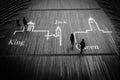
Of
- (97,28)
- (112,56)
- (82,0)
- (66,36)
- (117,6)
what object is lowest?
(112,56)

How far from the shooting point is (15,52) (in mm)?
7953

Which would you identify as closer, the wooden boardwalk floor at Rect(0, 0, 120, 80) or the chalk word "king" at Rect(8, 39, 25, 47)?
the wooden boardwalk floor at Rect(0, 0, 120, 80)

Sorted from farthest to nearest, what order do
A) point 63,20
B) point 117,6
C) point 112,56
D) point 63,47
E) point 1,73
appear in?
point 117,6 → point 63,20 → point 63,47 → point 112,56 → point 1,73

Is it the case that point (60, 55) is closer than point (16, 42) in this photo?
Yes

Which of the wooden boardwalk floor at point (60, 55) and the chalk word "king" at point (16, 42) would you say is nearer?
the wooden boardwalk floor at point (60, 55)

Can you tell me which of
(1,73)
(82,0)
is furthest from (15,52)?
(82,0)

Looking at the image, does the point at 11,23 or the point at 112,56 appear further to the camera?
the point at 11,23

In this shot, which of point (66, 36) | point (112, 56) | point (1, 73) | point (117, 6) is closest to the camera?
point (1, 73)

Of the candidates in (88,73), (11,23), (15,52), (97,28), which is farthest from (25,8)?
(88,73)

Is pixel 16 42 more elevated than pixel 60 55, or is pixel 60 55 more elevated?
pixel 16 42

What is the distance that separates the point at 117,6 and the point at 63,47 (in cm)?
895

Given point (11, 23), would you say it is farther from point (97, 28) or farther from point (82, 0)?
point (82, 0)

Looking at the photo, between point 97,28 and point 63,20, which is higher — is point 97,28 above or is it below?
below

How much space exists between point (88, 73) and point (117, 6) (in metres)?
9.95
